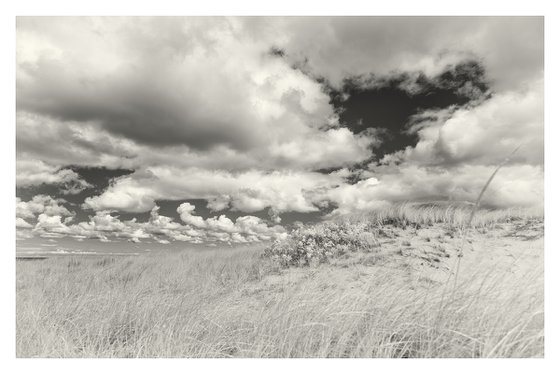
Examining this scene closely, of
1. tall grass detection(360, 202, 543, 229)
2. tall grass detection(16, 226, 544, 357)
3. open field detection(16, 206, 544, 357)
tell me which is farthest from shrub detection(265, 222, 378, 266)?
tall grass detection(16, 226, 544, 357)

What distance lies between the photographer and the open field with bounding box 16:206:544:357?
10.3ft

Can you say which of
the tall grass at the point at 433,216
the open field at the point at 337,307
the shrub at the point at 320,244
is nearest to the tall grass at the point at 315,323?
the open field at the point at 337,307

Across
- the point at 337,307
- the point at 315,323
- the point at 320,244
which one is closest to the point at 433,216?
the point at 320,244

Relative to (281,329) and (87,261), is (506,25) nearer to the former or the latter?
(281,329)

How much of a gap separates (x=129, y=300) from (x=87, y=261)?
587 cm

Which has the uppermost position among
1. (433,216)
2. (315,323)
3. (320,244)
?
(433,216)

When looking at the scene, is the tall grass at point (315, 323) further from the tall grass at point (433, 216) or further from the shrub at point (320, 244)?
the tall grass at point (433, 216)

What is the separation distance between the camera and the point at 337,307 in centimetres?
360

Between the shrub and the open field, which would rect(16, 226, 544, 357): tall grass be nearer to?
the open field

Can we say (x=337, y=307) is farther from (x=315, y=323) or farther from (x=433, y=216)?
(x=433, y=216)

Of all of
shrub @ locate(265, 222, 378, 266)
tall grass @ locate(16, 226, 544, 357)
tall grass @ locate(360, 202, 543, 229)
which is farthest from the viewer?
shrub @ locate(265, 222, 378, 266)

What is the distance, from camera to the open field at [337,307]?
3.14 metres
